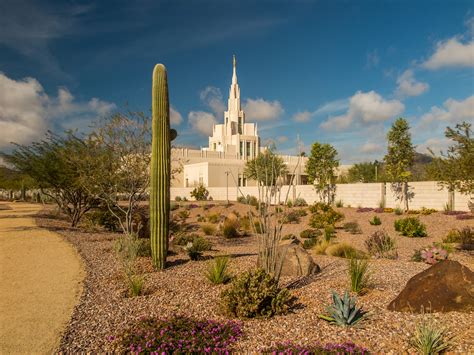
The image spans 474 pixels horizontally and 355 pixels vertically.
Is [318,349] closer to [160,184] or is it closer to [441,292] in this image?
[441,292]

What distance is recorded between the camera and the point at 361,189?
29844 millimetres

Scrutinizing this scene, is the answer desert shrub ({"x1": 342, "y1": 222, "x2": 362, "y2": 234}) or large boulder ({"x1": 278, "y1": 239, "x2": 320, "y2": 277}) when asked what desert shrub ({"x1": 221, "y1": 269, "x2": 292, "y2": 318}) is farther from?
desert shrub ({"x1": 342, "y1": 222, "x2": 362, "y2": 234})

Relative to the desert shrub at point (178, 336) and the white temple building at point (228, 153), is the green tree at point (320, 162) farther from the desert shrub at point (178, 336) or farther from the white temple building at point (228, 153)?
the desert shrub at point (178, 336)

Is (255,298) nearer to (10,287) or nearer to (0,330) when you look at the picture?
(0,330)

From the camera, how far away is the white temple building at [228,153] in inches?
2330

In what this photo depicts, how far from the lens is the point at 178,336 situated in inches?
177

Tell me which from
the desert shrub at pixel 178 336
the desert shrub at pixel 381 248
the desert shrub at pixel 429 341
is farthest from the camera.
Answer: the desert shrub at pixel 381 248

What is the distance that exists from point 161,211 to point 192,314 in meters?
3.52

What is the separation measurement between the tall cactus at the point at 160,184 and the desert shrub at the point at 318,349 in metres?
4.88

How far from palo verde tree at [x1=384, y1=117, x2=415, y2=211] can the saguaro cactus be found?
73.1 ft

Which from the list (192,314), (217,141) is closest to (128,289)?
(192,314)

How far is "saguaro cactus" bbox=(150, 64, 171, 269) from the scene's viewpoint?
860 cm

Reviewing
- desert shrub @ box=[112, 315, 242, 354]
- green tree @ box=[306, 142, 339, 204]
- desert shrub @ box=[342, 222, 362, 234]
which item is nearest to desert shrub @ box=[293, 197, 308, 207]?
green tree @ box=[306, 142, 339, 204]

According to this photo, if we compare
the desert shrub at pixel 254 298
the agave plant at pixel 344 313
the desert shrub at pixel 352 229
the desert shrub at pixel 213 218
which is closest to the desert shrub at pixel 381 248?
the desert shrub at pixel 352 229
